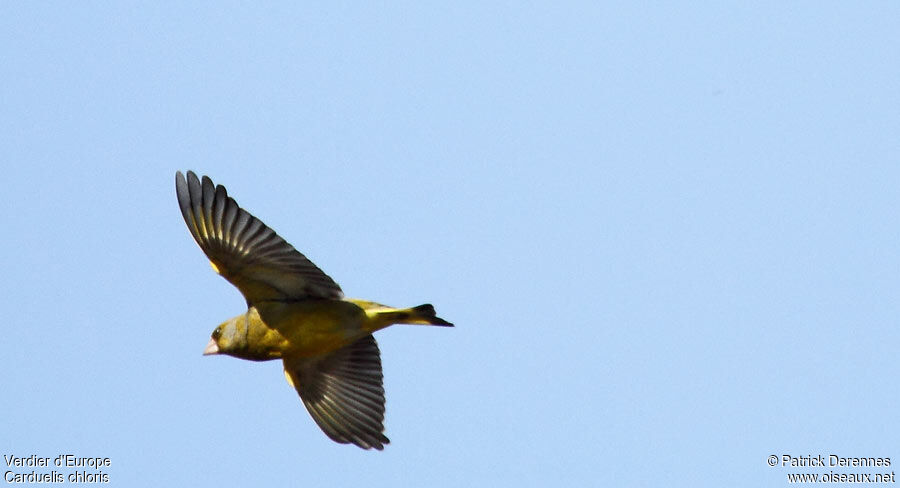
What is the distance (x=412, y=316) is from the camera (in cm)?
1105

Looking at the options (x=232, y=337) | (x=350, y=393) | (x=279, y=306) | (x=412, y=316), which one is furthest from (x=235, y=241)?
(x=350, y=393)

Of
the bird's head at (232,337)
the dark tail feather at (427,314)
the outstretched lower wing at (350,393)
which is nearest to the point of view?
the dark tail feather at (427,314)

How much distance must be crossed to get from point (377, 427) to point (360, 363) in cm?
56

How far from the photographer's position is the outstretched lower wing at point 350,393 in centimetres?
1198

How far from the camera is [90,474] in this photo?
12.2m

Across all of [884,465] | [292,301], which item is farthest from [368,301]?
[884,465]

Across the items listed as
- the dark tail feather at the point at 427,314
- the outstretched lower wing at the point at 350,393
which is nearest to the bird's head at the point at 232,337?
the outstretched lower wing at the point at 350,393

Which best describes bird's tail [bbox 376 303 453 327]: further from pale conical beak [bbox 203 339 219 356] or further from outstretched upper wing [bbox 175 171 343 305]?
pale conical beak [bbox 203 339 219 356]

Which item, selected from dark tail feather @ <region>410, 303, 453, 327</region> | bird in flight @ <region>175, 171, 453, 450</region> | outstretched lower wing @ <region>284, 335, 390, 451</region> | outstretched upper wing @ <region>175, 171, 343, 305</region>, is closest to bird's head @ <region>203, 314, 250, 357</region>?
bird in flight @ <region>175, 171, 453, 450</region>

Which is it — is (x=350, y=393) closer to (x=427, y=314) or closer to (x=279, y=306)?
(x=279, y=306)

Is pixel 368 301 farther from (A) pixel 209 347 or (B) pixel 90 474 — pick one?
(B) pixel 90 474

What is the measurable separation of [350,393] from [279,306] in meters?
1.19

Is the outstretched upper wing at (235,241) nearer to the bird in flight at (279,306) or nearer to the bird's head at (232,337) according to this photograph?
the bird in flight at (279,306)

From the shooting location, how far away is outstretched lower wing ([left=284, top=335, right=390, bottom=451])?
11984 millimetres
